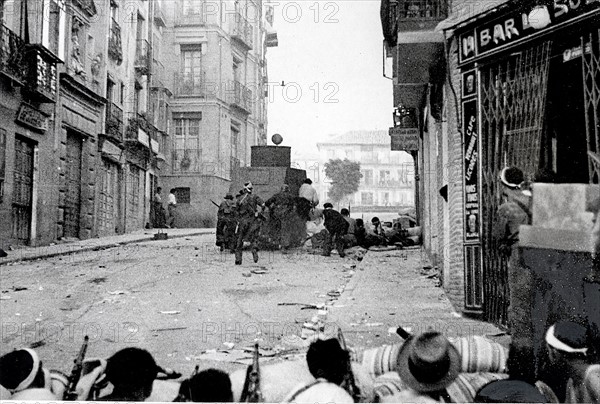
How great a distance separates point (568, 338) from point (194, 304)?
3.45m

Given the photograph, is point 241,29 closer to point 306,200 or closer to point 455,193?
point 455,193

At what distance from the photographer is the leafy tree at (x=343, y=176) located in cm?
516

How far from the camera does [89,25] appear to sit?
6254 mm

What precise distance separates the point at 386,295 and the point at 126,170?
2889 millimetres

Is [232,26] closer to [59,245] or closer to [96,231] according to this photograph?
[96,231]

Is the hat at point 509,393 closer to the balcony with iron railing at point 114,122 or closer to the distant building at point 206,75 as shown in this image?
the distant building at point 206,75

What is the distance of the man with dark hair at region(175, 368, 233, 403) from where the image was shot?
3232 mm

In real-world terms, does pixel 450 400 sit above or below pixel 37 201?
below

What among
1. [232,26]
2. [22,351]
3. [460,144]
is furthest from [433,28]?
[22,351]

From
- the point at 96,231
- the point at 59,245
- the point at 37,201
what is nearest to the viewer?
the point at 37,201

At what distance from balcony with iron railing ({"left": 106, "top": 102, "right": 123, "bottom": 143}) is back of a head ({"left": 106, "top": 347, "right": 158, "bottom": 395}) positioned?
3.33 metres

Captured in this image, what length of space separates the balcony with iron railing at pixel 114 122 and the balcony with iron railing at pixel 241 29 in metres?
1.44

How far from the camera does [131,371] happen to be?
129 inches

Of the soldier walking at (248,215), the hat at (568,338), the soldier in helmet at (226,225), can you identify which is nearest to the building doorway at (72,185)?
the soldier in helmet at (226,225)
